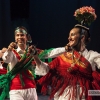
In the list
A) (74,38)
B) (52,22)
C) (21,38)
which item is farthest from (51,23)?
(74,38)

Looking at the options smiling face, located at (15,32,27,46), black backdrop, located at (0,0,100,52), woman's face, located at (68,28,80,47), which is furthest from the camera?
black backdrop, located at (0,0,100,52)

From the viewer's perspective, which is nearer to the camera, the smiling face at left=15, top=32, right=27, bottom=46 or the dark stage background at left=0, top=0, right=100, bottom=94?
the smiling face at left=15, top=32, right=27, bottom=46

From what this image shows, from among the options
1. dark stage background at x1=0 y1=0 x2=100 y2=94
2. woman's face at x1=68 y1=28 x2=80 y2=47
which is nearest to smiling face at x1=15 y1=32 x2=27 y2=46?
woman's face at x1=68 y1=28 x2=80 y2=47

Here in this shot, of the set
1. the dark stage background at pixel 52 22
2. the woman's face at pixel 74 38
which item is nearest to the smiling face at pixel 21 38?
the woman's face at pixel 74 38

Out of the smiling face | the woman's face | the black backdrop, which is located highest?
the black backdrop

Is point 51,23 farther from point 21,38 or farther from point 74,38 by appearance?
point 74,38

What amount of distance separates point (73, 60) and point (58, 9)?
243 cm

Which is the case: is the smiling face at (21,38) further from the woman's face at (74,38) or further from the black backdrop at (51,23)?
the black backdrop at (51,23)

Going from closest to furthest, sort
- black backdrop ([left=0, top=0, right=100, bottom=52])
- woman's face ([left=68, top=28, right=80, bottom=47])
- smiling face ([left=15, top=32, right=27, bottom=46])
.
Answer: woman's face ([left=68, top=28, right=80, bottom=47]) → smiling face ([left=15, top=32, right=27, bottom=46]) → black backdrop ([left=0, top=0, right=100, bottom=52])

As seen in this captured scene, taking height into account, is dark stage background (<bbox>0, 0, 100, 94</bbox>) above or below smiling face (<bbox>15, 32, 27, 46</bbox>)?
above

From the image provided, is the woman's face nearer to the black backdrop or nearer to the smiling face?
the smiling face

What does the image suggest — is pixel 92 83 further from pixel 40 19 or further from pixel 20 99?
pixel 40 19

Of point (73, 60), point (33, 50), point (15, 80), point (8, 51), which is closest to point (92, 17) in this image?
point (73, 60)

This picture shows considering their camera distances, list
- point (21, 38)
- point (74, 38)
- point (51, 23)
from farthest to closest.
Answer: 1. point (51, 23)
2. point (21, 38)
3. point (74, 38)
